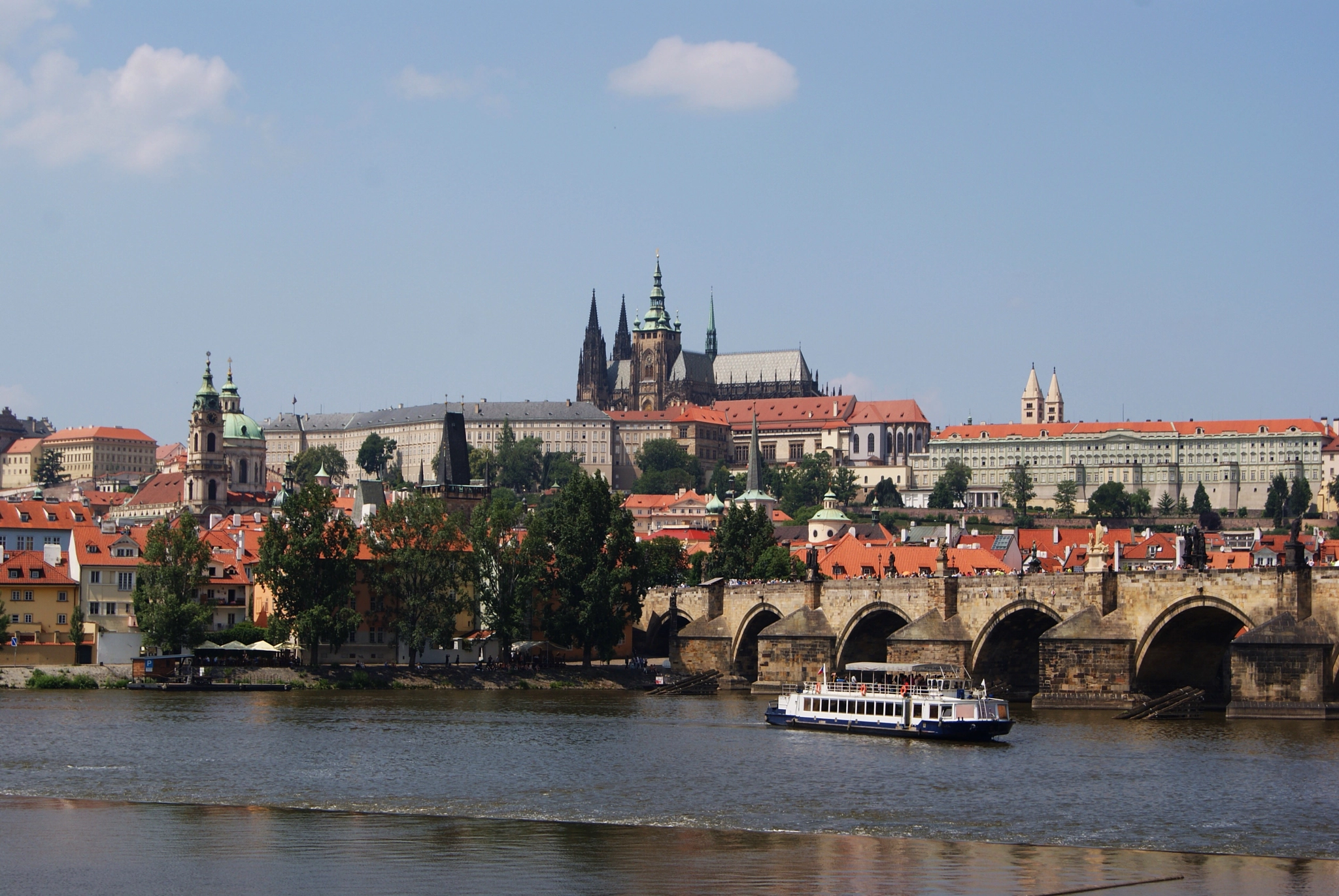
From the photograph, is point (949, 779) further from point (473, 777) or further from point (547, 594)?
point (547, 594)

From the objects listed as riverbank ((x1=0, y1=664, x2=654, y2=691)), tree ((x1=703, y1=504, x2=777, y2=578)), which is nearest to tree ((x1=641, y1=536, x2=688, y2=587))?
tree ((x1=703, y1=504, x2=777, y2=578))

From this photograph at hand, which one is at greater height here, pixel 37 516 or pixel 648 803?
pixel 37 516

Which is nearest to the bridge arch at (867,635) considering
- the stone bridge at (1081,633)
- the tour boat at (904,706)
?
the stone bridge at (1081,633)

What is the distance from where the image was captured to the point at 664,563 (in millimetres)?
101250

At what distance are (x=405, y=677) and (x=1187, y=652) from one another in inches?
1268

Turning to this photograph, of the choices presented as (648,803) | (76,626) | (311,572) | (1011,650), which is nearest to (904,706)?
(1011,650)

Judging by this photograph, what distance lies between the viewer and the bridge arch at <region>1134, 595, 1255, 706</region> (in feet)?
204

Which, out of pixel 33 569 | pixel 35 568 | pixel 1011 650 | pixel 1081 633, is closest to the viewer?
pixel 1081 633

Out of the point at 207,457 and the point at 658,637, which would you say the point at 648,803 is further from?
the point at 207,457

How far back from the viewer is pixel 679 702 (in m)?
74.9

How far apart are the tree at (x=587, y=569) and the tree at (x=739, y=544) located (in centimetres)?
1107

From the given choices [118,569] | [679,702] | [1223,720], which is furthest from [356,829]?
[118,569]

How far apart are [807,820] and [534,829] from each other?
18.7 feet

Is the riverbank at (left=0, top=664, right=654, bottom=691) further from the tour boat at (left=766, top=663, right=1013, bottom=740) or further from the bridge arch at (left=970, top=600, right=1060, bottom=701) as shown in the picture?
the bridge arch at (left=970, top=600, right=1060, bottom=701)
